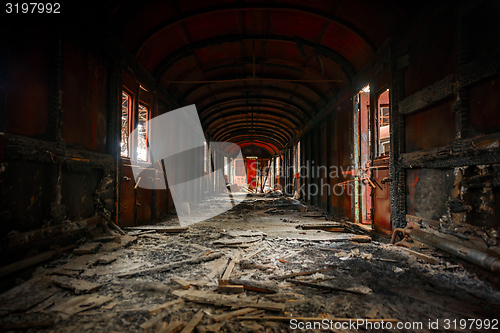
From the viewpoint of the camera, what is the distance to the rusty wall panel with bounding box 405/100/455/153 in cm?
429

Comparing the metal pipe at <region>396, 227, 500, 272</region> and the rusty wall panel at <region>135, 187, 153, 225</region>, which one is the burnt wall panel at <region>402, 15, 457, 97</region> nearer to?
the metal pipe at <region>396, 227, 500, 272</region>

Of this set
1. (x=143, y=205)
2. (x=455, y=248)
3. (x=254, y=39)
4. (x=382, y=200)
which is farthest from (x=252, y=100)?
(x=455, y=248)

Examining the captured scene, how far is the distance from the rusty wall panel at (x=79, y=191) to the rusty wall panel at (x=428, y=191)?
23.2 ft

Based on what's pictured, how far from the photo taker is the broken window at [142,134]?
816 centimetres

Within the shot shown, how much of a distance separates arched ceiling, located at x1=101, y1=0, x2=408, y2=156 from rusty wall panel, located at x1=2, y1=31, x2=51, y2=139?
Result: 2.00m

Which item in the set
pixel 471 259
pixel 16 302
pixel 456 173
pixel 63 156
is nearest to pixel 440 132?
pixel 456 173

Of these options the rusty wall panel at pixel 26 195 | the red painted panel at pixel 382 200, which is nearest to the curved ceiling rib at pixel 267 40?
the red painted panel at pixel 382 200

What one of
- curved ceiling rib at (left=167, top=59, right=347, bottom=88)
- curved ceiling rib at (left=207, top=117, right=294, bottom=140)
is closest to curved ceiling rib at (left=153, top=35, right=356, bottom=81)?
curved ceiling rib at (left=167, top=59, right=347, bottom=88)

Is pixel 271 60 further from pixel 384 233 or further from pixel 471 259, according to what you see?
pixel 471 259

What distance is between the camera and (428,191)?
15.6ft

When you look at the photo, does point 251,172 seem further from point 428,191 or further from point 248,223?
point 428,191

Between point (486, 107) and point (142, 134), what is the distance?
875 cm

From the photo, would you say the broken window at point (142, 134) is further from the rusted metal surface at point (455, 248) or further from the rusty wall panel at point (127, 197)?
the rusted metal surface at point (455, 248)

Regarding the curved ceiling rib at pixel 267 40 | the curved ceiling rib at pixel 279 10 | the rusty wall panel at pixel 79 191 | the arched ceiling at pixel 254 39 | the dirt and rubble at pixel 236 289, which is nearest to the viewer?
the dirt and rubble at pixel 236 289
